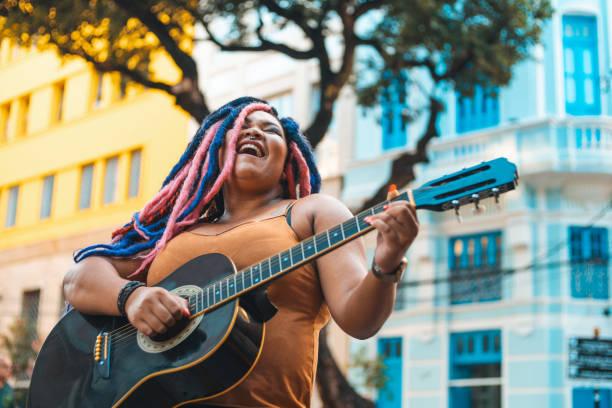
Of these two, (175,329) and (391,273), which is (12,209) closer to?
(175,329)

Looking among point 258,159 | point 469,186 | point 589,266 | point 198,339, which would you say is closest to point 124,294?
point 198,339

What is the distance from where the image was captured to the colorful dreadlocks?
8.79 feet

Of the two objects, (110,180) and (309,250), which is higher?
(110,180)

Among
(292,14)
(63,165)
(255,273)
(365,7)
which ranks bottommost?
(255,273)

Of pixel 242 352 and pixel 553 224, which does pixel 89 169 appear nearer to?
pixel 553 224

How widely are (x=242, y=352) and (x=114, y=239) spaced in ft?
2.91

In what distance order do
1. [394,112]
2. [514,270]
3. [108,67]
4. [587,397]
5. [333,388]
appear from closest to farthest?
[333,388] < [108,67] < [394,112] < [514,270] < [587,397]

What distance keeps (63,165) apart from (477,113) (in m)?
12.0

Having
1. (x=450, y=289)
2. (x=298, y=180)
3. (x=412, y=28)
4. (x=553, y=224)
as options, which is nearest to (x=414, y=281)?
(x=450, y=289)

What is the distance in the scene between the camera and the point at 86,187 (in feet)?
72.1

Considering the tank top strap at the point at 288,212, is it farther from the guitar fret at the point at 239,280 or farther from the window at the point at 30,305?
the window at the point at 30,305

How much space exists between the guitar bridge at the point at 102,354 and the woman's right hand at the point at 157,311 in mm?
170

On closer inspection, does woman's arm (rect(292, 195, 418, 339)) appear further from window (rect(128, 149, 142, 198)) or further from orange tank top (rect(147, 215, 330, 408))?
window (rect(128, 149, 142, 198))

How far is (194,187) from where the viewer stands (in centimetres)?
279
